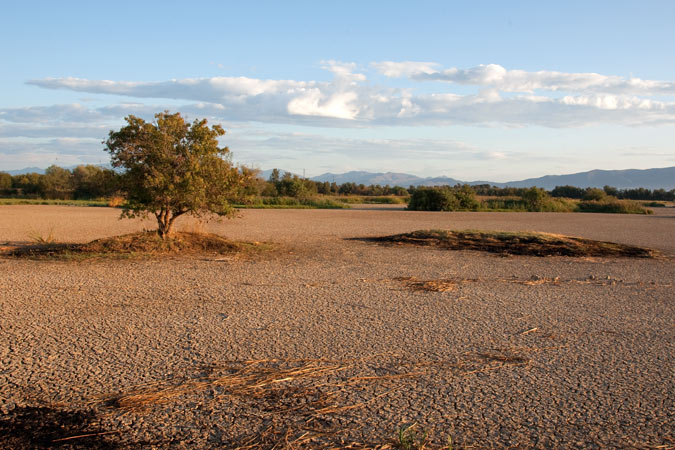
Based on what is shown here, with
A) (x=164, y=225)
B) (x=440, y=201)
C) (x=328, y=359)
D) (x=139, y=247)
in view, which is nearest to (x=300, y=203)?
(x=440, y=201)

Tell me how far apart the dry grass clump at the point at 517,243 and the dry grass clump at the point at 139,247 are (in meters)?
5.01

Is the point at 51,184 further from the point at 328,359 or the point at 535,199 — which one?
the point at 328,359

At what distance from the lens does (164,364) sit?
520 cm

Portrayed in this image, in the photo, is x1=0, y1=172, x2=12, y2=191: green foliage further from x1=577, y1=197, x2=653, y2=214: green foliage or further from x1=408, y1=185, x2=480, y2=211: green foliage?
x1=577, y1=197, x2=653, y2=214: green foliage

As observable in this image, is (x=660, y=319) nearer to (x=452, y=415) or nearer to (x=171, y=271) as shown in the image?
(x=452, y=415)

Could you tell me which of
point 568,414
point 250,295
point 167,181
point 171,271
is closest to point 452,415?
point 568,414

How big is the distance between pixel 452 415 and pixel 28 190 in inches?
2721

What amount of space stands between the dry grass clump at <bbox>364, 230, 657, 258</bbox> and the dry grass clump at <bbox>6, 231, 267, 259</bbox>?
16.4 ft

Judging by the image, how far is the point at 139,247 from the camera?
506 inches

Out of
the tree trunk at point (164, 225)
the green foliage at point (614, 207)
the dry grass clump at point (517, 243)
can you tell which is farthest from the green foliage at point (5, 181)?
the dry grass clump at point (517, 243)

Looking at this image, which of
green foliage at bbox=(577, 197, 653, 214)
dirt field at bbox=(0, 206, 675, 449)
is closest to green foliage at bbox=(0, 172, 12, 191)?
green foliage at bbox=(577, 197, 653, 214)

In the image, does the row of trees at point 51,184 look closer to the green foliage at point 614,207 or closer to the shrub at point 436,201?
the shrub at point 436,201

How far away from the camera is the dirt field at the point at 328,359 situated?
3936 mm

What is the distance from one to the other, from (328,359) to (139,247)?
8.64 metres
